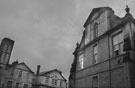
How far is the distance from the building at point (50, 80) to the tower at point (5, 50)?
10791 mm

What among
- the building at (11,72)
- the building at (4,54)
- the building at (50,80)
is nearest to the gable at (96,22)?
the building at (4,54)

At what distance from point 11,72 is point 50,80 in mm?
11690

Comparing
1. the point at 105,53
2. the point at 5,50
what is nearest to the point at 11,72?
the point at 5,50

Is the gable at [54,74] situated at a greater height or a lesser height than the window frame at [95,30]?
lesser

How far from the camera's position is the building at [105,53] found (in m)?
13.8

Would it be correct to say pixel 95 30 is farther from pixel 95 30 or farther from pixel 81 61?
pixel 81 61

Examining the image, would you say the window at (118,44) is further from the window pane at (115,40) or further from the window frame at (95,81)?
the window frame at (95,81)

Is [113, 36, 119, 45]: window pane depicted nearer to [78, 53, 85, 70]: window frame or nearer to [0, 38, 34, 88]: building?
[78, 53, 85, 70]: window frame

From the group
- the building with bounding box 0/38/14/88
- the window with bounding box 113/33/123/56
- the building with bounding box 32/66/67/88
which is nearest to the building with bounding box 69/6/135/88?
the window with bounding box 113/33/123/56

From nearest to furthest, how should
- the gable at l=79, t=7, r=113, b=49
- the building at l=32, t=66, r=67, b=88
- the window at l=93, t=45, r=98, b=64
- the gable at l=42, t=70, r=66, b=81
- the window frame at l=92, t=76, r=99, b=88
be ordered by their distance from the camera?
the window frame at l=92, t=76, r=99, b=88 < the gable at l=79, t=7, r=113, b=49 < the window at l=93, t=45, r=98, b=64 < the building at l=32, t=66, r=67, b=88 < the gable at l=42, t=70, r=66, b=81

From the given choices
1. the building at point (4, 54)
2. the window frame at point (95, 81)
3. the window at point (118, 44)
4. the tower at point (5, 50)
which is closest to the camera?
the window at point (118, 44)

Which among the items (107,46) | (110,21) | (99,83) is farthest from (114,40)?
(99,83)

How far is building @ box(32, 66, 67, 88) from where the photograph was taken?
42.6 m

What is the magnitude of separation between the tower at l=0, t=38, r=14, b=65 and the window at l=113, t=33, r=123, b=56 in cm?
2920
